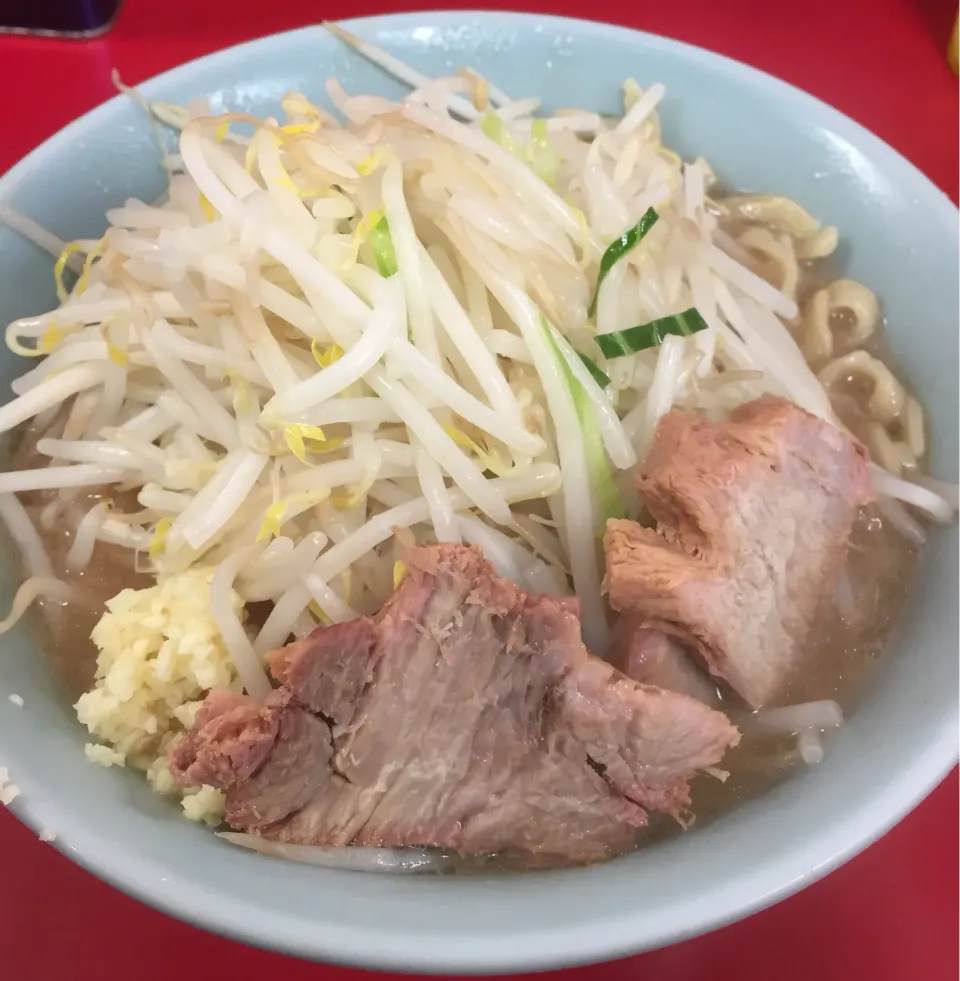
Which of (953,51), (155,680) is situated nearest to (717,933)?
(155,680)

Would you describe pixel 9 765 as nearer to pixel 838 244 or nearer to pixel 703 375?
pixel 703 375

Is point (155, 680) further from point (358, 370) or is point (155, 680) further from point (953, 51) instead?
point (953, 51)

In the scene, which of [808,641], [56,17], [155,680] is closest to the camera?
[155,680]

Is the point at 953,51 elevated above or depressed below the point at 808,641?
above

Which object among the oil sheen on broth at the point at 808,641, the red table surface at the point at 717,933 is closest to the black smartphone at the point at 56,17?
the oil sheen on broth at the point at 808,641

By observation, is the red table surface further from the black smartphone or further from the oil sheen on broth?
the black smartphone

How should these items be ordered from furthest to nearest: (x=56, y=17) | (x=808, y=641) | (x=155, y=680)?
(x=56, y=17) → (x=808, y=641) → (x=155, y=680)

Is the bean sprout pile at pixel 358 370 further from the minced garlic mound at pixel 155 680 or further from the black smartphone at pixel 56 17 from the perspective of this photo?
the black smartphone at pixel 56 17
